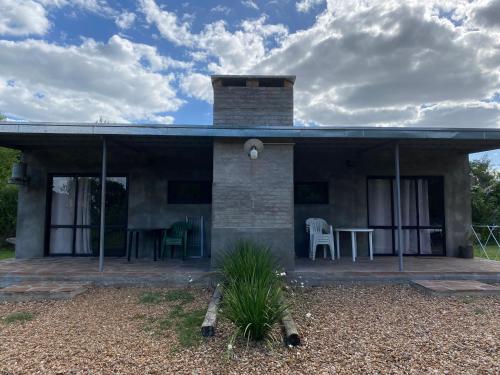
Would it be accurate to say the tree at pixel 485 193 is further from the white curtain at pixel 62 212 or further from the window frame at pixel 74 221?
the white curtain at pixel 62 212

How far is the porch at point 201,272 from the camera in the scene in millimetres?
5879

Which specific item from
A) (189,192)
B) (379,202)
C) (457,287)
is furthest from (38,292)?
(379,202)

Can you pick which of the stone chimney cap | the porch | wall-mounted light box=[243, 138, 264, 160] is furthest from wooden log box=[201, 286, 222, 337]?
the stone chimney cap

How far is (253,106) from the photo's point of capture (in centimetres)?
747

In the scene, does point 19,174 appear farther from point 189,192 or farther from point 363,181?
point 363,181

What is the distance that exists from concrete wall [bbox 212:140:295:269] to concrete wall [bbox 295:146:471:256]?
2088 millimetres

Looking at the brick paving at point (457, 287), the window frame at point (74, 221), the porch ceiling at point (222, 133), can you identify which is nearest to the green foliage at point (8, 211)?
the window frame at point (74, 221)

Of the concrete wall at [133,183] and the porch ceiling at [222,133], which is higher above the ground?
the porch ceiling at [222,133]

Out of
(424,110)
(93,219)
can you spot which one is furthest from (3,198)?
(424,110)

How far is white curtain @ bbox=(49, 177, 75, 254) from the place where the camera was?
8.39m

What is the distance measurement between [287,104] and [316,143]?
1253 mm

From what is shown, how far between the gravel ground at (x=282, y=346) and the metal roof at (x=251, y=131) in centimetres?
279

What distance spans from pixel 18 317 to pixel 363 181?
24.9ft

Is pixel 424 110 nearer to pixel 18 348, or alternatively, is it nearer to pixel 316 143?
pixel 316 143
